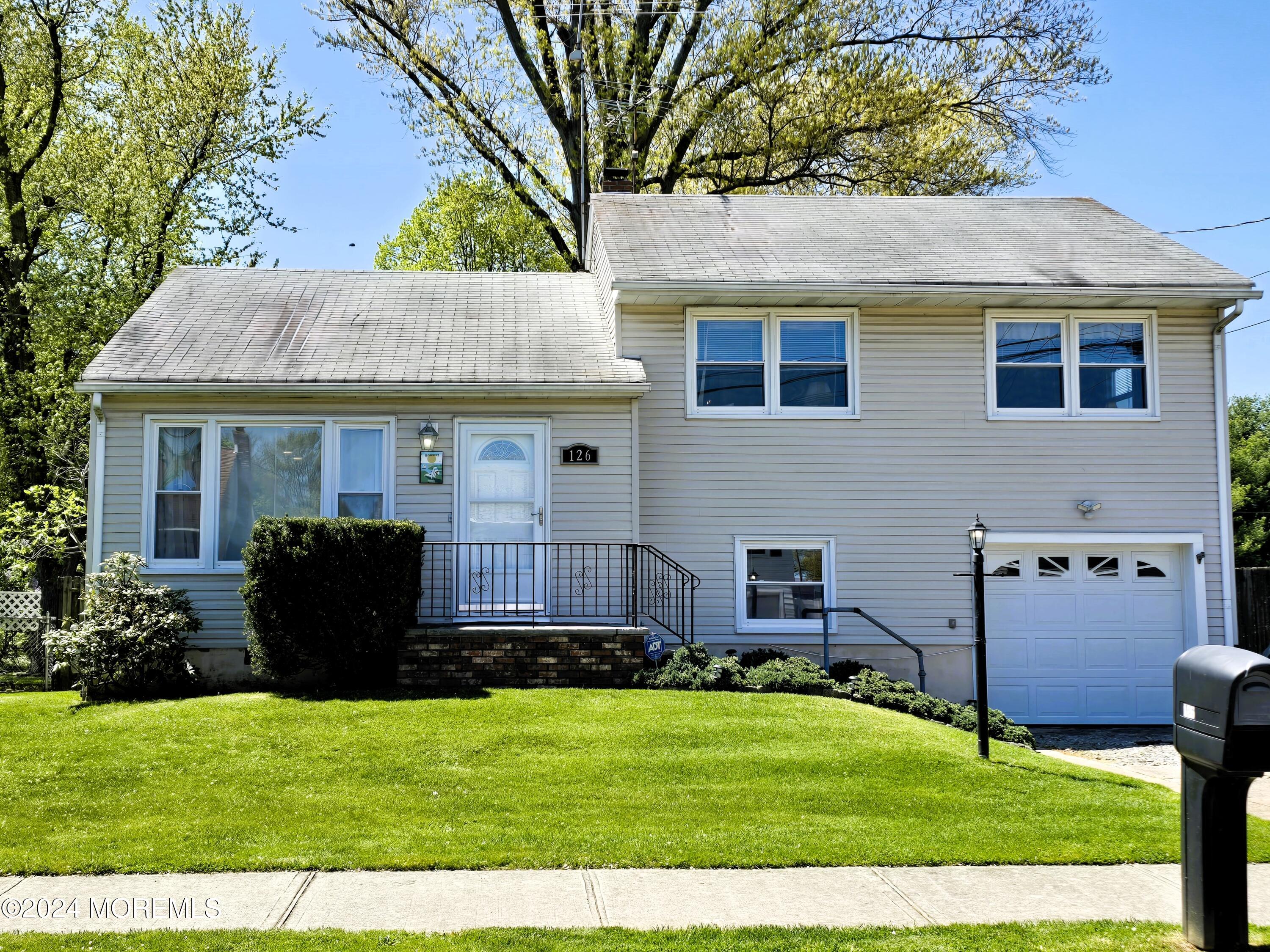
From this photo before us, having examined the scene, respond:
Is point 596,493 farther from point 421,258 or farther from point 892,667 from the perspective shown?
point 421,258

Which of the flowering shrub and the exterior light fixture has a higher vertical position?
the exterior light fixture

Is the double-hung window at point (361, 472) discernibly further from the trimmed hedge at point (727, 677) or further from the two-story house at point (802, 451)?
the trimmed hedge at point (727, 677)

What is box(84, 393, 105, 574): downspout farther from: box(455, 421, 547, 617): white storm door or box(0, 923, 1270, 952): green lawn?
box(0, 923, 1270, 952): green lawn

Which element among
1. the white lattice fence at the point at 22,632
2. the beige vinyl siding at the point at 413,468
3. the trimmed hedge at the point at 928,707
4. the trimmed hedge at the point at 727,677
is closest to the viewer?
the trimmed hedge at the point at 928,707

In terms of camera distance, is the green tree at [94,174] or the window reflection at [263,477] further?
the green tree at [94,174]

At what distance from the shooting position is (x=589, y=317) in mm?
14047

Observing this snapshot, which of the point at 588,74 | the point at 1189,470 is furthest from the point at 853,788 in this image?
the point at 588,74

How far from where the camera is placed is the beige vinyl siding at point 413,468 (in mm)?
11477

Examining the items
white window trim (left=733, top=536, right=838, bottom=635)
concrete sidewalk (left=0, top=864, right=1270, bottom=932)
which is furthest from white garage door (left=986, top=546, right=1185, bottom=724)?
concrete sidewalk (left=0, top=864, right=1270, bottom=932)

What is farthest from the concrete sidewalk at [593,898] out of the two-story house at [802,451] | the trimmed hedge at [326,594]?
the two-story house at [802,451]

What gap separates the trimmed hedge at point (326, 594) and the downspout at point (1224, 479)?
9.55 m

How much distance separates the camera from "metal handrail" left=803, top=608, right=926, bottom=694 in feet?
39.2

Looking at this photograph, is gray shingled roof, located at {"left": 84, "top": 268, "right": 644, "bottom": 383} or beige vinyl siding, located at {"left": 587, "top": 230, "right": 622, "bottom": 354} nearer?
gray shingled roof, located at {"left": 84, "top": 268, "right": 644, "bottom": 383}

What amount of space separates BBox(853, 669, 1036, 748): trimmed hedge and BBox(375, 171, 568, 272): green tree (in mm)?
16659
